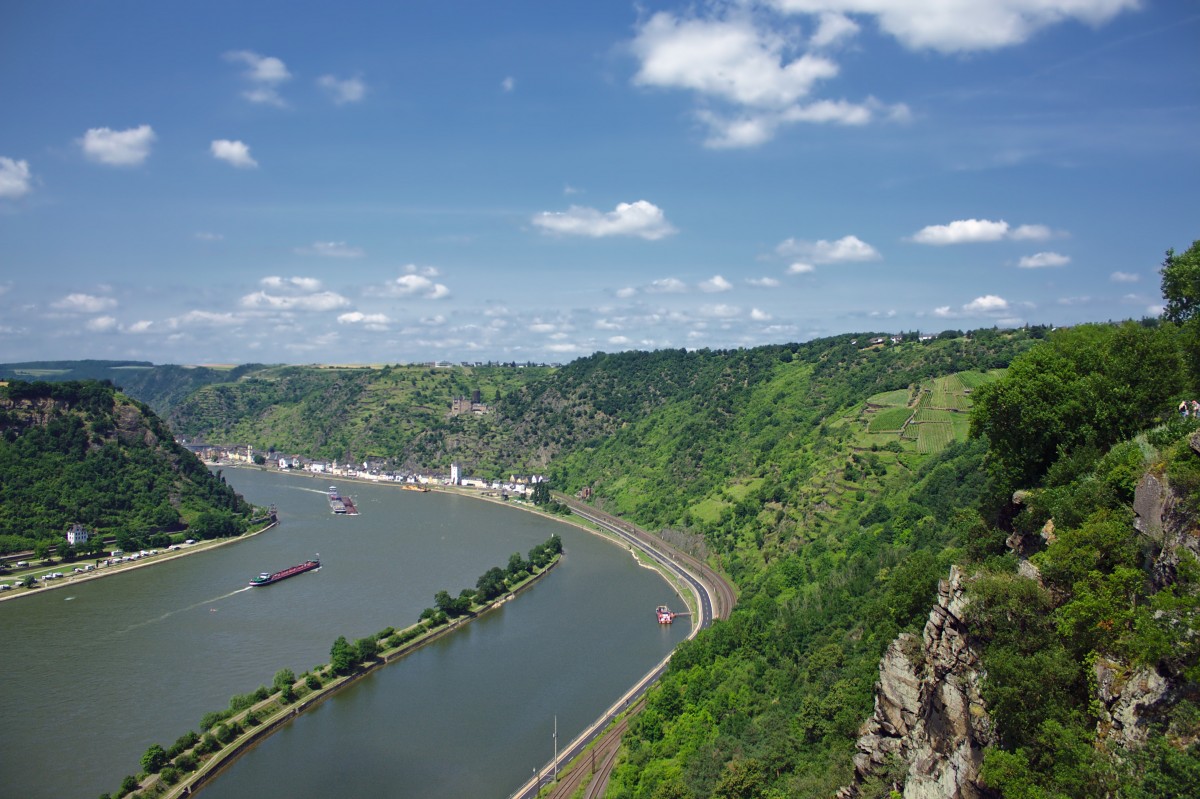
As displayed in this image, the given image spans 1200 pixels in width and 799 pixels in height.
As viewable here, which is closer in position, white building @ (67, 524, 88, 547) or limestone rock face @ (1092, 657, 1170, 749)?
limestone rock face @ (1092, 657, 1170, 749)

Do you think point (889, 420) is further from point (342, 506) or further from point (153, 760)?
point (342, 506)

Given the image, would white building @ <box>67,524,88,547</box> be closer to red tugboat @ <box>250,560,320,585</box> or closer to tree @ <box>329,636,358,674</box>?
red tugboat @ <box>250,560,320,585</box>

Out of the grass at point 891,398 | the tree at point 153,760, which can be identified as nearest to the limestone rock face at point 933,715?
the tree at point 153,760

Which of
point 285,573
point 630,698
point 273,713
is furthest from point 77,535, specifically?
point 630,698

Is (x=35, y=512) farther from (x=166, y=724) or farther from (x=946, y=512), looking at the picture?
(x=946, y=512)

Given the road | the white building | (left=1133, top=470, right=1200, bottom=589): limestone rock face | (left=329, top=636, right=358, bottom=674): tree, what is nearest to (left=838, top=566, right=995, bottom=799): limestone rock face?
(left=1133, top=470, right=1200, bottom=589): limestone rock face

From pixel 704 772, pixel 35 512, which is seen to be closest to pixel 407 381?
pixel 35 512

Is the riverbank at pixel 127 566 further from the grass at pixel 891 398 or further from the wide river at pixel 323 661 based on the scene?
the grass at pixel 891 398

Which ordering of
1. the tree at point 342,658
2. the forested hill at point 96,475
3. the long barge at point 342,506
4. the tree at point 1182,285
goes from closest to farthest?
the tree at point 1182,285 < the tree at point 342,658 < the forested hill at point 96,475 < the long barge at point 342,506
